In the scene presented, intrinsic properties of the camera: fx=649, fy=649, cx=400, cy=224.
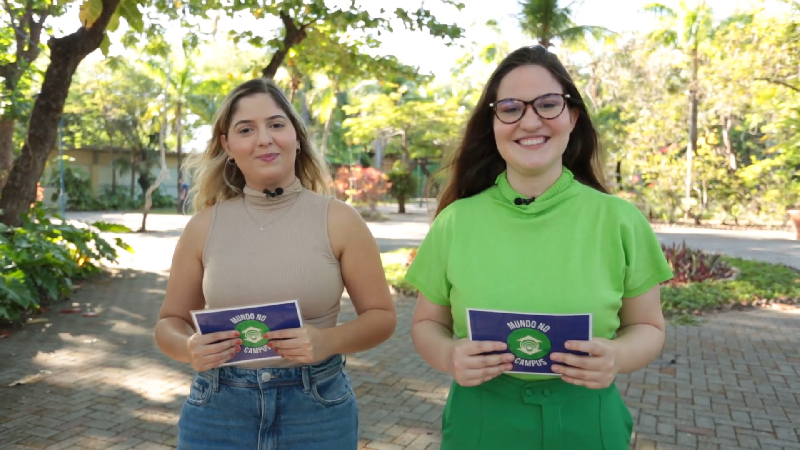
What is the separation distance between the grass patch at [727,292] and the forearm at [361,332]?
6218mm

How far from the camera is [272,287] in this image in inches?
78.4

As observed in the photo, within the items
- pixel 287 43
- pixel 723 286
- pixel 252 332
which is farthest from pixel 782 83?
pixel 252 332

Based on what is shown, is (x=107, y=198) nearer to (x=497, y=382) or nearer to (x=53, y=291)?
(x=53, y=291)

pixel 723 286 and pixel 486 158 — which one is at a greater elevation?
pixel 486 158

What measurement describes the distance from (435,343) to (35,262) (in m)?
7.12

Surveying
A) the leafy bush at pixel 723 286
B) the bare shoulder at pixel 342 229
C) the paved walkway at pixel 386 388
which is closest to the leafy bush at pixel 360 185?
the leafy bush at pixel 723 286

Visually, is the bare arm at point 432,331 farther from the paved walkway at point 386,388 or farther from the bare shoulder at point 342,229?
the paved walkway at point 386,388

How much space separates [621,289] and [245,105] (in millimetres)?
1288

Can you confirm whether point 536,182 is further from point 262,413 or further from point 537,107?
point 262,413

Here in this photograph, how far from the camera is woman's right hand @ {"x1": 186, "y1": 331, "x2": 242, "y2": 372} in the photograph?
180 centimetres

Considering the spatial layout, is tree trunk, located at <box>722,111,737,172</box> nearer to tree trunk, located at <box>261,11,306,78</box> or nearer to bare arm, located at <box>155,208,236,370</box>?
tree trunk, located at <box>261,11,306,78</box>

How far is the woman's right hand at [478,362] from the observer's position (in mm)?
1620

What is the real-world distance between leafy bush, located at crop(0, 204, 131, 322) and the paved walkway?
1.22 feet

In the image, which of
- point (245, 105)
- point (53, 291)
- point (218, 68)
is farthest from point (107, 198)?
point (245, 105)
